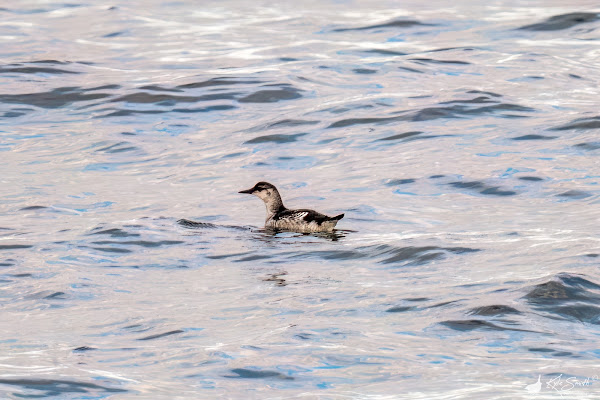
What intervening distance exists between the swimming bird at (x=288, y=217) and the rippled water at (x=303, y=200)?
26cm

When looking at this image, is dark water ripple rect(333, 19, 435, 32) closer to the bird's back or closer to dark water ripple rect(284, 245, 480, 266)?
the bird's back

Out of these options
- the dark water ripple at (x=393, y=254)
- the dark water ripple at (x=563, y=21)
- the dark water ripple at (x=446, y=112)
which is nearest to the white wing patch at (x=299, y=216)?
the dark water ripple at (x=393, y=254)

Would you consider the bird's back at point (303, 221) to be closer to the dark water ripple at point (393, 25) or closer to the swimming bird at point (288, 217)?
the swimming bird at point (288, 217)

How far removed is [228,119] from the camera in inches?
900

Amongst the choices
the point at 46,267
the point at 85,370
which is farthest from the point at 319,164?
the point at 85,370

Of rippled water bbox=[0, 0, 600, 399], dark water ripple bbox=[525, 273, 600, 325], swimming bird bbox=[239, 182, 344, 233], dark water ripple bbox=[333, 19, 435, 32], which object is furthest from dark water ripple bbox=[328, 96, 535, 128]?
dark water ripple bbox=[525, 273, 600, 325]

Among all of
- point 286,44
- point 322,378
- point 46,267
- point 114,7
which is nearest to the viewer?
point 322,378

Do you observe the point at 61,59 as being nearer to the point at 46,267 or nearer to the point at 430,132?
the point at 430,132

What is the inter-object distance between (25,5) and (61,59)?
8879 mm

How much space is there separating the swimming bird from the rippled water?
0.84 ft

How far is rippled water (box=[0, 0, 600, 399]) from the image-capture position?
937 cm

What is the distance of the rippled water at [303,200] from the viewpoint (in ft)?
30.7

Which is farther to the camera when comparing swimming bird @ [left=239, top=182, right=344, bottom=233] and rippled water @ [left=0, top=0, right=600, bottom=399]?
swimming bird @ [left=239, top=182, right=344, bottom=233]

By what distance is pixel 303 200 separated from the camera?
17641mm
